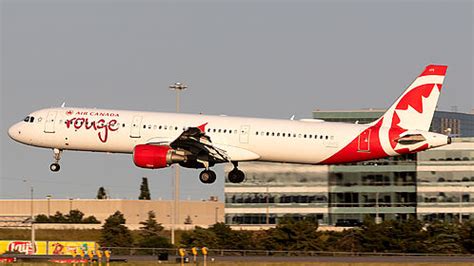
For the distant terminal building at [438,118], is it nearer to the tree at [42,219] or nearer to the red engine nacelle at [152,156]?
the tree at [42,219]

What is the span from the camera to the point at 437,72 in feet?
290

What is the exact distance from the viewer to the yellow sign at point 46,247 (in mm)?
98938

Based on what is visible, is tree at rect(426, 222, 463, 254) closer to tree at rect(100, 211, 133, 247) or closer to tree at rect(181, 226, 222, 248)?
tree at rect(181, 226, 222, 248)

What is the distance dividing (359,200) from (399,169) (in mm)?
5398

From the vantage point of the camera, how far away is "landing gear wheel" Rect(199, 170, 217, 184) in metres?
88.4

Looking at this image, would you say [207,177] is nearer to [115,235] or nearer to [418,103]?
[418,103]

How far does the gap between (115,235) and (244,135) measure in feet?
86.7

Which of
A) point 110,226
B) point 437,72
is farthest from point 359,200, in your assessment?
point 437,72

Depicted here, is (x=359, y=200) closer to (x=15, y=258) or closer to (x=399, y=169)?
(x=399, y=169)

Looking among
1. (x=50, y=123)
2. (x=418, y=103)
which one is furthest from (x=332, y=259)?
(x=50, y=123)

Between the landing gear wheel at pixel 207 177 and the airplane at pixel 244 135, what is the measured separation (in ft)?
0.23

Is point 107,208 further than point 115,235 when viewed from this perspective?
Yes

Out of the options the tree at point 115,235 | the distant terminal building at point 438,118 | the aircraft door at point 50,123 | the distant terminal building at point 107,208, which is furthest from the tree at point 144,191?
the aircraft door at point 50,123

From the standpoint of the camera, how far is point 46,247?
100 meters
